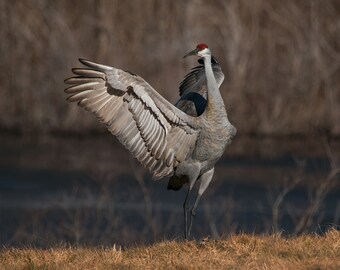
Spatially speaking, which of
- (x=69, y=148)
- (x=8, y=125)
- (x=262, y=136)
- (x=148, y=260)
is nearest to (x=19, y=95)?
(x=8, y=125)

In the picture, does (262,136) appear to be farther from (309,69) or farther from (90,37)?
(90,37)

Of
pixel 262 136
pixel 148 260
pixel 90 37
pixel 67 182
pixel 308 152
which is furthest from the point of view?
pixel 90 37

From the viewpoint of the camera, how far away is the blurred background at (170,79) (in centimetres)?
1590

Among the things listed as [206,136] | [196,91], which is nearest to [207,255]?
[206,136]

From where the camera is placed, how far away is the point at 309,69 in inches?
770

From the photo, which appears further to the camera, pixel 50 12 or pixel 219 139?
pixel 50 12

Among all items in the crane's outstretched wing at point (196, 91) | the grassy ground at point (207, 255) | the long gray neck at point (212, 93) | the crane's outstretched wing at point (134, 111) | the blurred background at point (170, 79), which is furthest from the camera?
the blurred background at point (170, 79)

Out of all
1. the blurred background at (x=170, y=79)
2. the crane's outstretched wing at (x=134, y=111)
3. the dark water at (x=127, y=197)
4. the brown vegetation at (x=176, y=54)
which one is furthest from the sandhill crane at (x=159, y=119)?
the brown vegetation at (x=176, y=54)

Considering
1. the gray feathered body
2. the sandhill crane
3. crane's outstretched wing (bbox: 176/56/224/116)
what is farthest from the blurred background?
the sandhill crane

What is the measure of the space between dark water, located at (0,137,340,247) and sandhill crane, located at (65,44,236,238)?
224 centimetres

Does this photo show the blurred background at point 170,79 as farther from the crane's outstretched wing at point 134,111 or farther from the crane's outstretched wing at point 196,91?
the crane's outstretched wing at point 134,111

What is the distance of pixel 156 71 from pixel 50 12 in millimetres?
2625

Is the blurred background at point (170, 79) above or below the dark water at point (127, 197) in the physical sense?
above

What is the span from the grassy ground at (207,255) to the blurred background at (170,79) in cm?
768
